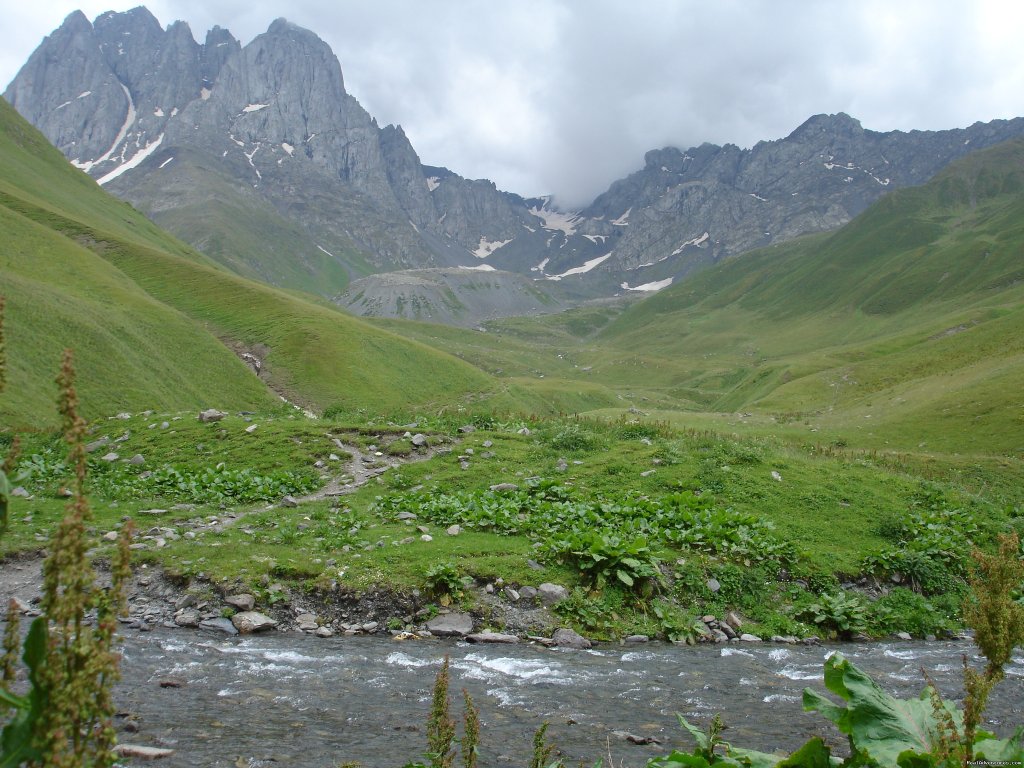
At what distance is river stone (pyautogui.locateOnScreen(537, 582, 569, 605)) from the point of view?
16641mm

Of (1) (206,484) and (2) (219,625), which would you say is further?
(1) (206,484)

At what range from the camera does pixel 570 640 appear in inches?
603

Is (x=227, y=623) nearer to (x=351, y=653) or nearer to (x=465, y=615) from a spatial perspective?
(x=351, y=653)

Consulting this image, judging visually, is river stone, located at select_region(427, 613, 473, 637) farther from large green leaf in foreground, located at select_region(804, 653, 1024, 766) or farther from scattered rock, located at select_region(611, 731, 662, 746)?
large green leaf in foreground, located at select_region(804, 653, 1024, 766)

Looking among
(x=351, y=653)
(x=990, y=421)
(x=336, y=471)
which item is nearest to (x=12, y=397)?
(x=336, y=471)

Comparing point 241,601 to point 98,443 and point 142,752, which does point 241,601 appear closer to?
point 142,752

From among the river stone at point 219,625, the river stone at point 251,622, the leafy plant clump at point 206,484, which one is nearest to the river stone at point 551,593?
the river stone at point 251,622

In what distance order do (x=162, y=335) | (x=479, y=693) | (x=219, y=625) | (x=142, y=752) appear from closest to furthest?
(x=142, y=752)
(x=479, y=693)
(x=219, y=625)
(x=162, y=335)

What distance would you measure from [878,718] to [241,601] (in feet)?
47.4

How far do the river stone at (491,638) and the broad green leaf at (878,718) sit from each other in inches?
400

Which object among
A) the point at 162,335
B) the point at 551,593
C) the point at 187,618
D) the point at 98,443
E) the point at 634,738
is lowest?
the point at 634,738

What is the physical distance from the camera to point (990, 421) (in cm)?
5222

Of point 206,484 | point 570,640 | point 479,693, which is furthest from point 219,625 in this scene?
point 206,484

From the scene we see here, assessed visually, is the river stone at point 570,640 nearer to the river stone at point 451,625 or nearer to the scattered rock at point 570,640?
the scattered rock at point 570,640
